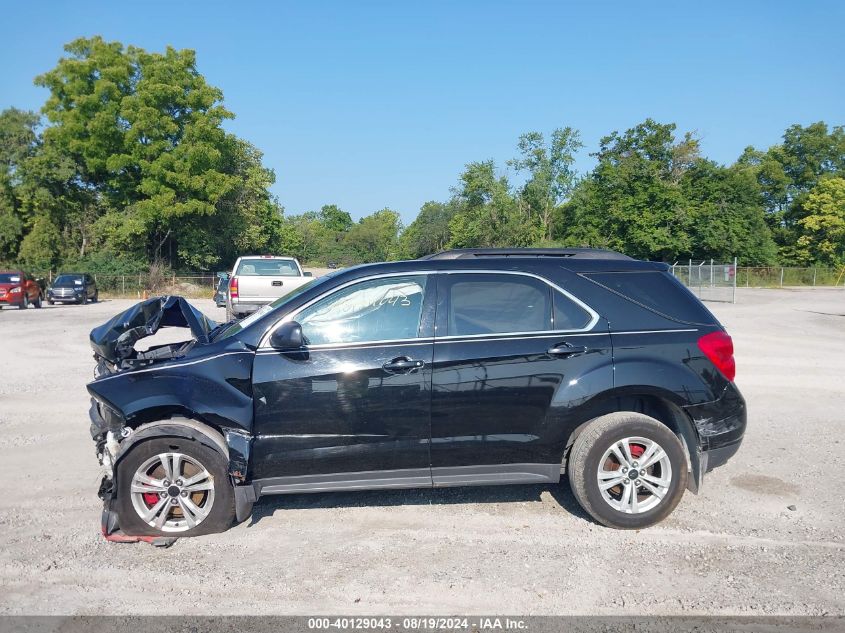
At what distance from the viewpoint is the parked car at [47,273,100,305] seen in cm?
3164

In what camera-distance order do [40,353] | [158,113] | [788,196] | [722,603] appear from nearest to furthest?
[722,603] → [40,353] → [158,113] → [788,196]

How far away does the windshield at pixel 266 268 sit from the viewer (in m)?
17.2

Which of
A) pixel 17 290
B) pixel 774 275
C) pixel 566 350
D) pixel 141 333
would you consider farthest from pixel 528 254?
pixel 774 275

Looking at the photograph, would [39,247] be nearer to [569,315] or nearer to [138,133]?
[138,133]

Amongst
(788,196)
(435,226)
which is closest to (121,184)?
(435,226)

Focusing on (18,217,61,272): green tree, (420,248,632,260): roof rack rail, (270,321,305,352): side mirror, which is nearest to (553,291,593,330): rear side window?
Answer: (420,248,632,260): roof rack rail

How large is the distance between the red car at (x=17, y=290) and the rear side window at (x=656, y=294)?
2997cm

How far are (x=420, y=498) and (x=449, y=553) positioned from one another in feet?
3.25

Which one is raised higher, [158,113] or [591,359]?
[158,113]

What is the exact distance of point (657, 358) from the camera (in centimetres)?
448

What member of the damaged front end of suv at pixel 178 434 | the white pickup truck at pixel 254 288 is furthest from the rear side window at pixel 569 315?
the white pickup truck at pixel 254 288

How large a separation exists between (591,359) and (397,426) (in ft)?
4.58

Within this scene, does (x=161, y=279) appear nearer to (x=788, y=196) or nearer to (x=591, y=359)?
(x=591, y=359)

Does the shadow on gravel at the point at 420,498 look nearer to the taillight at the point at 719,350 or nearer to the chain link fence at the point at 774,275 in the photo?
the taillight at the point at 719,350
